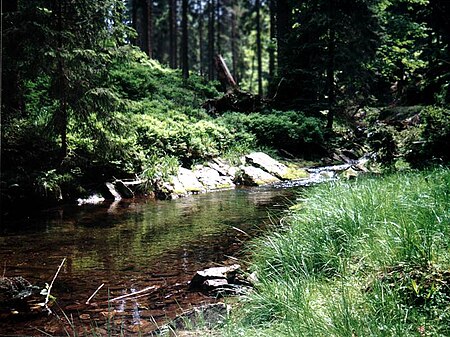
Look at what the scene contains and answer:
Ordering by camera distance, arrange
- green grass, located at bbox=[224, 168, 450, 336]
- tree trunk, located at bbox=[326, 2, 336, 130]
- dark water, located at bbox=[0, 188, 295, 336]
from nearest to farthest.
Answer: green grass, located at bbox=[224, 168, 450, 336] → dark water, located at bbox=[0, 188, 295, 336] → tree trunk, located at bbox=[326, 2, 336, 130]

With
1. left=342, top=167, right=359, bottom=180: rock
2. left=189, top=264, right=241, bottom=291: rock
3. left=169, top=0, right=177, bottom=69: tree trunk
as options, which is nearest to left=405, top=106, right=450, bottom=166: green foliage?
left=342, top=167, right=359, bottom=180: rock

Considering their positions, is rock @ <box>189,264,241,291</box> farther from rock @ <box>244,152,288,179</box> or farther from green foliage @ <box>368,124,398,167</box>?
rock @ <box>244,152,288,179</box>

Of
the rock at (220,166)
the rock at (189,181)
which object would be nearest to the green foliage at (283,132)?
the rock at (220,166)

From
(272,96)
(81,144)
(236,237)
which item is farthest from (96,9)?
(272,96)

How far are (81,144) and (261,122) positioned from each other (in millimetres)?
7766

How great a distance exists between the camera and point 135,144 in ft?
40.0

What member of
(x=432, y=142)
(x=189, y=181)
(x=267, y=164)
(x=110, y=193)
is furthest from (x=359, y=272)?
(x=267, y=164)

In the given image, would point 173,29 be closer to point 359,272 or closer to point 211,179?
point 211,179

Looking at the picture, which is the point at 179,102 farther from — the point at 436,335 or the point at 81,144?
the point at 436,335

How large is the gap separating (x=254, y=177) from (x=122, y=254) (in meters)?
7.02

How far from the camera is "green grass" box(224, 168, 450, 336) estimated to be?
248 cm

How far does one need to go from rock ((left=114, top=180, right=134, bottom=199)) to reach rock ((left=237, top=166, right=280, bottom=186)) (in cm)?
336

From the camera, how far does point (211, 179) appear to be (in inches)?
484

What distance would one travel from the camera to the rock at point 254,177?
1225cm
